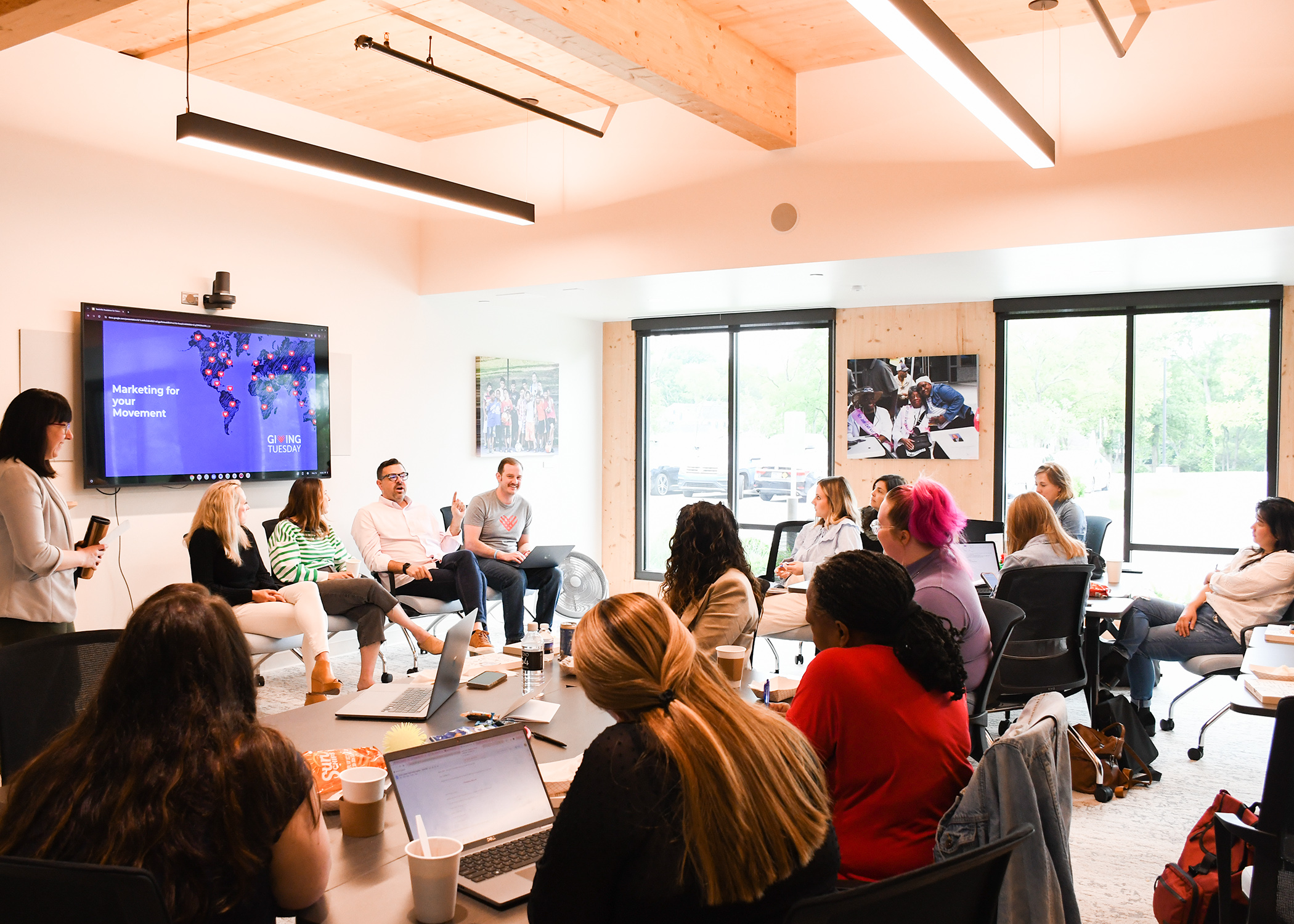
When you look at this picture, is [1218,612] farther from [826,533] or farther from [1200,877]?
[1200,877]

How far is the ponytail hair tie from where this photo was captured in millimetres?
1487

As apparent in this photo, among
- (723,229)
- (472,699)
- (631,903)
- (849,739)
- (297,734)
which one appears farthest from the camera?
(723,229)

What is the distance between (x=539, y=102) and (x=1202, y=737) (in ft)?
17.1

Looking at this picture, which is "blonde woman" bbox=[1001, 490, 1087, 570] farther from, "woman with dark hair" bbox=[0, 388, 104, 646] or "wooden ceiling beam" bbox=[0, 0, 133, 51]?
"wooden ceiling beam" bbox=[0, 0, 133, 51]

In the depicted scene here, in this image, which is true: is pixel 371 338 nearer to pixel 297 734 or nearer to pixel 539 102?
pixel 539 102

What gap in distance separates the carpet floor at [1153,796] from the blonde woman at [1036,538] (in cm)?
77

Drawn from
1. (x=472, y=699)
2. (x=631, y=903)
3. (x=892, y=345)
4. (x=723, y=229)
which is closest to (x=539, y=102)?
(x=723, y=229)

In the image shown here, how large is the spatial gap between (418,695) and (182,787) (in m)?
1.34

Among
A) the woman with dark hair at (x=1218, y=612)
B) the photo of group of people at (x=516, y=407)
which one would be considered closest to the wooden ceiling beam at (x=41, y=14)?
the photo of group of people at (x=516, y=407)

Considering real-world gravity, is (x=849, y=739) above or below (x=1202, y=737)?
above

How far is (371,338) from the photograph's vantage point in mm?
6707

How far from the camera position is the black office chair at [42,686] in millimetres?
2367

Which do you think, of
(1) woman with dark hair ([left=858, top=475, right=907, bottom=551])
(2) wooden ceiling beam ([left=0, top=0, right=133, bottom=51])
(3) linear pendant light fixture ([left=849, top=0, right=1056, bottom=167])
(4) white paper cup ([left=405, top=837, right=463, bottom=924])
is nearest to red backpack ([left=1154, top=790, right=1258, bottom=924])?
(4) white paper cup ([left=405, top=837, right=463, bottom=924])

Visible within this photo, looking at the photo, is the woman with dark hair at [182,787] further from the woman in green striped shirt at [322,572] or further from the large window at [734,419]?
the large window at [734,419]
